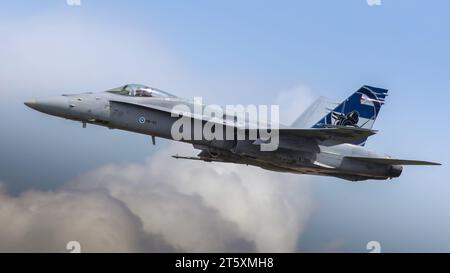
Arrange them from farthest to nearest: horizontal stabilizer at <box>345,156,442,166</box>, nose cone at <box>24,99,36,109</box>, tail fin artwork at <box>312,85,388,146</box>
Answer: tail fin artwork at <box>312,85,388,146</box>
horizontal stabilizer at <box>345,156,442,166</box>
nose cone at <box>24,99,36,109</box>

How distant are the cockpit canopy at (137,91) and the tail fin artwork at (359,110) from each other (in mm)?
6759

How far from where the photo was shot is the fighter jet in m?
23.2

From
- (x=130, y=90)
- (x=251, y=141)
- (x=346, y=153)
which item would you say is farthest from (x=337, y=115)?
(x=130, y=90)

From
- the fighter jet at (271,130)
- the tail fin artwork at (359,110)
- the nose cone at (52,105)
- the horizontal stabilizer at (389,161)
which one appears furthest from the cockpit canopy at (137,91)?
the horizontal stabilizer at (389,161)

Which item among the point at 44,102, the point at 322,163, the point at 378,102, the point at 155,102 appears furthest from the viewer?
the point at 378,102

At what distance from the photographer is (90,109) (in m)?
23.0

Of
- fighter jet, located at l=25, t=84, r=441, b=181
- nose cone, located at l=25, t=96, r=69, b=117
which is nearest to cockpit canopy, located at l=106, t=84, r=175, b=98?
fighter jet, located at l=25, t=84, r=441, b=181

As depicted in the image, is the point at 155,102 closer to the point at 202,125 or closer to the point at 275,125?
the point at 202,125

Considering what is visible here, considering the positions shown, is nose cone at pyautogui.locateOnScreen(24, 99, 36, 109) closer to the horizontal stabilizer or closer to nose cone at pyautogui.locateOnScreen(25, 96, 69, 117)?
nose cone at pyautogui.locateOnScreen(25, 96, 69, 117)

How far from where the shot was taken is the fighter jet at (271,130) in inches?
914

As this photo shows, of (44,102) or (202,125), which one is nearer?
(44,102)

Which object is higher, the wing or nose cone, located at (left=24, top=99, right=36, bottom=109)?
nose cone, located at (left=24, top=99, right=36, bottom=109)

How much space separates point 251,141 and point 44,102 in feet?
23.7

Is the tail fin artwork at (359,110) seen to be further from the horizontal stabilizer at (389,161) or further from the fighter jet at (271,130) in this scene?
the horizontal stabilizer at (389,161)
